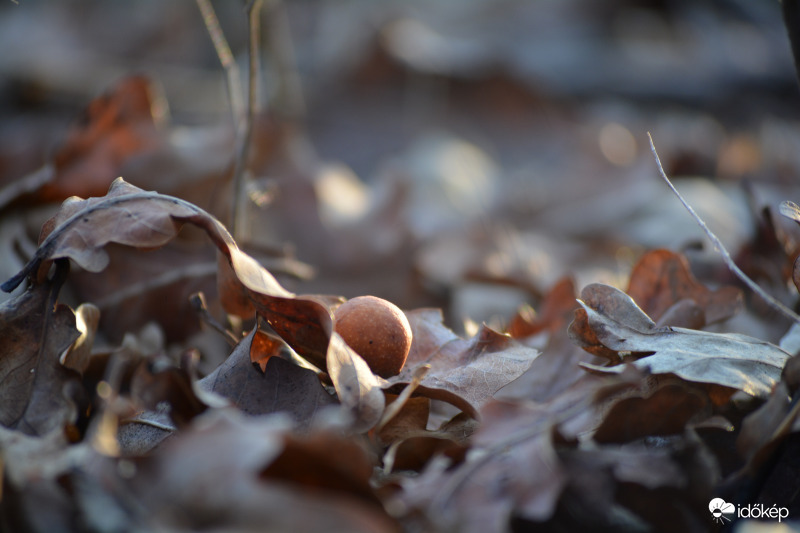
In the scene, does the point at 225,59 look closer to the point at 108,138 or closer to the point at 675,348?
the point at 108,138

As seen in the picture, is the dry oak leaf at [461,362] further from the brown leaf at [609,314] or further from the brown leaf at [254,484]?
the brown leaf at [254,484]

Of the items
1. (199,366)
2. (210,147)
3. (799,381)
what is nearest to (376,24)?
(210,147)

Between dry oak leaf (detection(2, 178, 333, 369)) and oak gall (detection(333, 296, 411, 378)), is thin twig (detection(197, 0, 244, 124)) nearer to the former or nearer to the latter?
dry oak leaf (detection(2, 178, 333, 369))

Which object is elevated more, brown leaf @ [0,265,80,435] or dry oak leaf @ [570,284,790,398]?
brown leaf @ [0,265,80,435]

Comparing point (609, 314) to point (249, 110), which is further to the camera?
point (249, 110)

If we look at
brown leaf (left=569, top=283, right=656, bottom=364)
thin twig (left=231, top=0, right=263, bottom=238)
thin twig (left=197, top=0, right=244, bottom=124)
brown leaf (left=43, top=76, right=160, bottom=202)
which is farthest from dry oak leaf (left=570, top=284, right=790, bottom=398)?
brown leaf (left=43, top=76, right=160, bottom=202)

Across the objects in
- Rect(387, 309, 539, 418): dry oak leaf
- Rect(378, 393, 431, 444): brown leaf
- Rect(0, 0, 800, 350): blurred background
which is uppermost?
Rect(378, 393, 431, 444): brown leaf

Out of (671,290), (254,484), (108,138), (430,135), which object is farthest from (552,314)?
(430,135)
